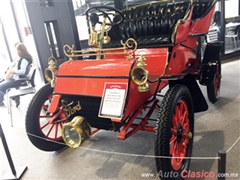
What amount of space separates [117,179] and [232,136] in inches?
48.1

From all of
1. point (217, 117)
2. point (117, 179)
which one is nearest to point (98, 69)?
point (117, 179)

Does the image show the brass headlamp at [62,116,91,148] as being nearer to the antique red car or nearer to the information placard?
the antique red car

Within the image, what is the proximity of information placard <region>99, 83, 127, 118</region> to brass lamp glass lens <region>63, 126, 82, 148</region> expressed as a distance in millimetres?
273

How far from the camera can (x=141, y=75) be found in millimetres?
1567

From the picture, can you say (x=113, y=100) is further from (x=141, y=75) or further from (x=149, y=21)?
(x=149, y=21)

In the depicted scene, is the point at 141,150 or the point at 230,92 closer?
the point at 141,150

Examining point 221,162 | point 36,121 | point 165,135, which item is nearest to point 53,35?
point 36,121

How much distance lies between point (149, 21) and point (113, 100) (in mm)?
1662

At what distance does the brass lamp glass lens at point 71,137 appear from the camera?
1.69 metres

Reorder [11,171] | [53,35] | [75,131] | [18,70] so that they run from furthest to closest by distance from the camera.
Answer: [18,70], [53,35], [11,171], [75,131]

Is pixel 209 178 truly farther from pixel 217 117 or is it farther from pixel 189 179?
pixel 217 117

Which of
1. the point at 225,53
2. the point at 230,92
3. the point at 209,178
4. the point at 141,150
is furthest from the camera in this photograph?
the point at 225,53

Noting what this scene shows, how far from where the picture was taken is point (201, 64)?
8.87 ft

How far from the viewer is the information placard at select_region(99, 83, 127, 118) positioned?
60.8 inches
